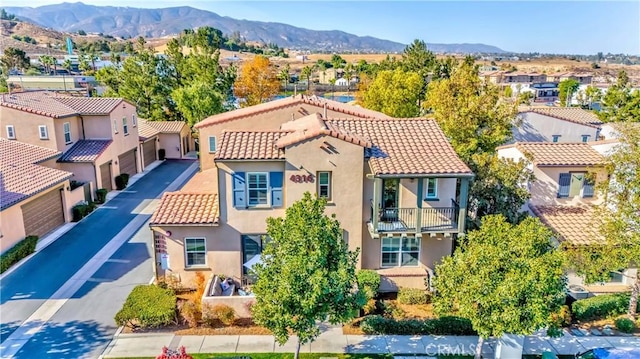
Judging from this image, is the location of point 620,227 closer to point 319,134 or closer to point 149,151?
point 319,134

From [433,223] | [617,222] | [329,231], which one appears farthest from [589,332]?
[329,231]

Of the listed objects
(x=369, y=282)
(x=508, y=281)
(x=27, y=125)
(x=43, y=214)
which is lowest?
(x=369, y=282)

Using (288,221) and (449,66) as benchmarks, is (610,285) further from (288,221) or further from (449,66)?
(449,66)

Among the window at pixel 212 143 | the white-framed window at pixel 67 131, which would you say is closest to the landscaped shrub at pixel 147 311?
the window at pixel 212 143

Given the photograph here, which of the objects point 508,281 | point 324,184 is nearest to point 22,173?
point 324,184

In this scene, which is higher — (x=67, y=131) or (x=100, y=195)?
(x=67, y=131)

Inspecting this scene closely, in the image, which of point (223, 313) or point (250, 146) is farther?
point (250, 146)

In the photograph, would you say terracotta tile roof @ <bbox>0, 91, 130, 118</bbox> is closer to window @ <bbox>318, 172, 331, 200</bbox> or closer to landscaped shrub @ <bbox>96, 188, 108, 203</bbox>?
landscaped shrub @ <bbox>96, 188, 108, 203</bbox>
